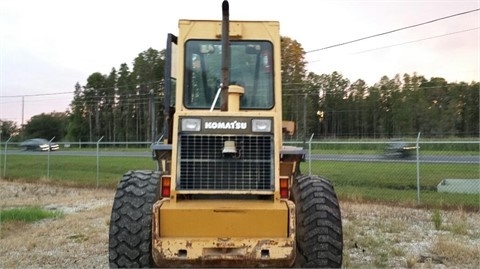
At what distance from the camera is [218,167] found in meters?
4.68

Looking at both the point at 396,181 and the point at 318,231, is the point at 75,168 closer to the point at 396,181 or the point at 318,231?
the point at 396,181

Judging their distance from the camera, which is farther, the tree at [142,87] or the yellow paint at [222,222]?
the tree at [142,87]

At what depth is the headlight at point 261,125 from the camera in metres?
4.67

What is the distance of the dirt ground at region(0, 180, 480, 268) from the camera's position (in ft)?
21.7

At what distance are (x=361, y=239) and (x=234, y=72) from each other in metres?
3.91

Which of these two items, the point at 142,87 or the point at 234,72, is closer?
the point at 234,72

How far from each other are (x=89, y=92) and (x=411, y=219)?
55.7 metres

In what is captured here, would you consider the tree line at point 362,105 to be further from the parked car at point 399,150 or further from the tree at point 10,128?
the tree at point 10,128

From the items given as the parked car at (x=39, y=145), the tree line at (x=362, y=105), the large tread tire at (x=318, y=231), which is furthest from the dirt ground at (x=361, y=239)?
the tree line at (x=362, y=105)

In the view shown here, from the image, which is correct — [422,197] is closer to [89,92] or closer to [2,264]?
[2,264]

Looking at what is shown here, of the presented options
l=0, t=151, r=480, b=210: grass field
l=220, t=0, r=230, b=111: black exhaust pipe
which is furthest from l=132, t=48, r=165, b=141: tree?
l=220, t=0, r=230, b=111: black exhaust pipe

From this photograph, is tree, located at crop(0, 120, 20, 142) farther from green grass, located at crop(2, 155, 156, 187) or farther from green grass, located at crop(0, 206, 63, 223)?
green grass, located at crop(0, 206, 63, 223)

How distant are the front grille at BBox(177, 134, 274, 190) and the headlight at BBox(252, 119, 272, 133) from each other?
9 centimetres

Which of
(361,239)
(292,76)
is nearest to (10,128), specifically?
(292,76)
